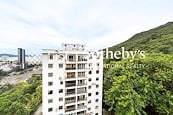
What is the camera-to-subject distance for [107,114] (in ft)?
74.5

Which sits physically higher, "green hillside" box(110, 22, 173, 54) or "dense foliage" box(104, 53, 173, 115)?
"green hillside" box(110, 22, 173, 54)

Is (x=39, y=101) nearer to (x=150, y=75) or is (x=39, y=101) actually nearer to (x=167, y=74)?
(x=150, y=75)

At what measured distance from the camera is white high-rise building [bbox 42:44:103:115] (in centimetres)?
1681

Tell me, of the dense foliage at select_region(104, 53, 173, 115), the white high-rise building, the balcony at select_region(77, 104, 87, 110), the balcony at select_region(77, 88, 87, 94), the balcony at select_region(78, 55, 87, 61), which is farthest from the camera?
the balcony at select_region(77, 104, 87, 110)

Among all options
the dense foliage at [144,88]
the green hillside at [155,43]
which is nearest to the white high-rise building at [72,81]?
the dense foliage at [144,88]

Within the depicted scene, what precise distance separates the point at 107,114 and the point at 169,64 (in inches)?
437

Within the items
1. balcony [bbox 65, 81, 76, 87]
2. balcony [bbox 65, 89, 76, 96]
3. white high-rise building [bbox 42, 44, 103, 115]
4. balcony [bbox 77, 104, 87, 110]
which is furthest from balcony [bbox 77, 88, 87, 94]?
balcony [bbox 77, 104, 87, 110]

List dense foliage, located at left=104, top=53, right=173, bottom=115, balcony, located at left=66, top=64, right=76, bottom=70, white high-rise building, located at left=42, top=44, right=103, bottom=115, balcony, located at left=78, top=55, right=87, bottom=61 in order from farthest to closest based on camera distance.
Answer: balcony, located at left=78, top=55, right=87, bottom=61
balcony, located at left=66, top=64, right=76, bottom=70
white high-rise building, located at left=42, top=44, right=103, bottom=115
dense foliage, located at left=104, top=53, right=173, bottom=115

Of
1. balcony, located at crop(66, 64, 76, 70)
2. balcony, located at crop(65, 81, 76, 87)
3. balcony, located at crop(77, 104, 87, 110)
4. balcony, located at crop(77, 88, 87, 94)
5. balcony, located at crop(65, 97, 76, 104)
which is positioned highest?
balcony, located at crop(66, 64, 76, 70)

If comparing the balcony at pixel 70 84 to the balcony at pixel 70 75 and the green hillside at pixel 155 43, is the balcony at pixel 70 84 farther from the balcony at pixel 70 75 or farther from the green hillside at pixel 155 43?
the green hillside at pixel 155 43

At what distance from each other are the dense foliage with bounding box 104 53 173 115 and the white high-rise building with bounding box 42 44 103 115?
11.5 feet

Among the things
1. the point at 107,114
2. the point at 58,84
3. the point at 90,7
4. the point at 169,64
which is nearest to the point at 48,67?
the point at 58,84

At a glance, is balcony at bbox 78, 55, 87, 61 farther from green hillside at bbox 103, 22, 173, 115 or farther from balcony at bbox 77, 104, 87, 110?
balcony at bbox 77, 104, 87, 110

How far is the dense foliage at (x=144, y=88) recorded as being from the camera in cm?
1571
